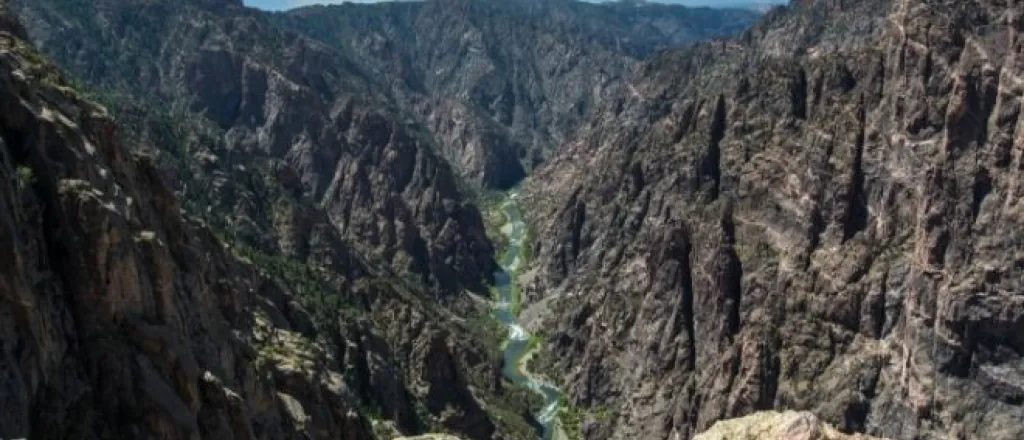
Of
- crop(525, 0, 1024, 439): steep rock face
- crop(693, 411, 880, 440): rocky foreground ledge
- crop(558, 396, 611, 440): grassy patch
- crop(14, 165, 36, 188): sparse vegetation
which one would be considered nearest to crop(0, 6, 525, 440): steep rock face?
Result: crop(14, 165, 36, 188): sparse vegetation

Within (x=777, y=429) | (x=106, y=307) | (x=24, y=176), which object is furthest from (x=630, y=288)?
(x=777, y=429)

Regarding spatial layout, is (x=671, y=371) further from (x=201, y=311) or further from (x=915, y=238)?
(x=201, y=311)

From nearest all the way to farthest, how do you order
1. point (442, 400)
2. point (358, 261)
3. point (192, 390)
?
point (192, 390)
point (442, 400)
point (358, 261)

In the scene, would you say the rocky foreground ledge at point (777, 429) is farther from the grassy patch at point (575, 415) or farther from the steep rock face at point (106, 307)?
the grassy patch at point (575, 415)

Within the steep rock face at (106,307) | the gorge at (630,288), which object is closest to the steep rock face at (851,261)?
the gorge at (630,288)

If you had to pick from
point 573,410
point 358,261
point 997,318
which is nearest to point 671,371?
point 573,410

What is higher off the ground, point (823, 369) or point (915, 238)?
point (915, 238)

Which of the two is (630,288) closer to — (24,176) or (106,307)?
(106,307)
